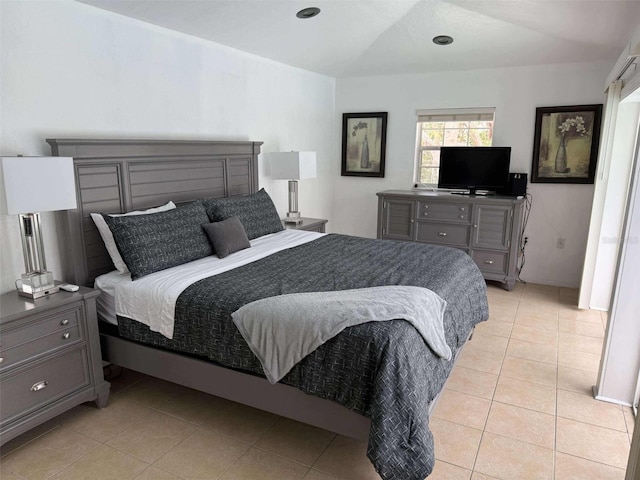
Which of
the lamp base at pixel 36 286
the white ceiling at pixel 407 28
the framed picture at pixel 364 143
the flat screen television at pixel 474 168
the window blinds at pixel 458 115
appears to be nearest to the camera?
the lamp base at pixel 36 286

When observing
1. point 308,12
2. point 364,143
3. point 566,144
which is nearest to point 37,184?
point 308,12

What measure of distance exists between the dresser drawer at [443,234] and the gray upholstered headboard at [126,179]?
2201 millimetres

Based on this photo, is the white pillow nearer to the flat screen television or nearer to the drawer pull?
the drawer pull

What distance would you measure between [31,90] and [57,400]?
1.68m

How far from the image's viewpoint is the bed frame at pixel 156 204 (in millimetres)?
2158

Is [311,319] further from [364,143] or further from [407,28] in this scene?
[364,143]

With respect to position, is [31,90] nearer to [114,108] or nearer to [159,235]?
[114,108]

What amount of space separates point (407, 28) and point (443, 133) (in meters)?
1.42

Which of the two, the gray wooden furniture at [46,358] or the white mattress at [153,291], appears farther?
the white mattress at [153,291]

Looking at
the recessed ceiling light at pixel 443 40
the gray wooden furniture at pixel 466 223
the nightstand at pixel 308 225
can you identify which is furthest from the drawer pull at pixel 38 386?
the recessed ceiling light at pixel 443 40

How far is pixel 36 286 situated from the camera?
235 centimetres

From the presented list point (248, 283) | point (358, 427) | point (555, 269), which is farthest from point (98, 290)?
point (555, 269)

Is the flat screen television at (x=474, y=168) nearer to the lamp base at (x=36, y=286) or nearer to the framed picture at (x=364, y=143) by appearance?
the framed picture at (x=364, y=143)

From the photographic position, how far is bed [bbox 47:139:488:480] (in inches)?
72.5
